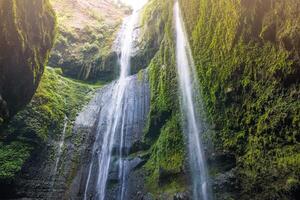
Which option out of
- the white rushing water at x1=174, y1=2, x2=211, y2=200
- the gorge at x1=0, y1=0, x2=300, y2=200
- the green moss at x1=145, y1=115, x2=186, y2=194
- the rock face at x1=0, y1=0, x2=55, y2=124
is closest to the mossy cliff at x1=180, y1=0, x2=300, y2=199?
the gorge at x1=0, y1=0, x2=300, y2=200

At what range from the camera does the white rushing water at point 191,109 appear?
8094mm

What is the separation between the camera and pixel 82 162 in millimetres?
10867

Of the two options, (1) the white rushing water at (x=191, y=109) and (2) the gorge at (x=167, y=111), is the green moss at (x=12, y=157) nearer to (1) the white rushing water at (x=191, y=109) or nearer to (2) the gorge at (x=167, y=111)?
(2) the gorge at (x=167, y=111)

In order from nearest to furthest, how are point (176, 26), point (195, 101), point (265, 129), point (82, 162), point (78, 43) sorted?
point (265, 129), point (195, 101), point (82, 162), point (176, 26), point (78, 43)

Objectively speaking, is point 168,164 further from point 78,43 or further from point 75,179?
point 78,43

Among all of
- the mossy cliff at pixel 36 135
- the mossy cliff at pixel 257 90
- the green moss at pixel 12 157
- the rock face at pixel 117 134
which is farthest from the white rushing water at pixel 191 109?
the green moss at pixel 12 157

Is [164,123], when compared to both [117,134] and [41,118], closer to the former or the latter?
[117,134]

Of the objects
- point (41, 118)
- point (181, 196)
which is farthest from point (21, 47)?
point (181, 196)

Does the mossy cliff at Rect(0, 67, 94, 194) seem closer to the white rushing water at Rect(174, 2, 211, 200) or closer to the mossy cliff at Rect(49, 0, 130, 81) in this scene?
the mossy cliff at Rect(49, 0, 130, 81)

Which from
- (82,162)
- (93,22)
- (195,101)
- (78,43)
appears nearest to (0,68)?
(82,162)

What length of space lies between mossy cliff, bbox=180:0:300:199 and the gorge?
0.03m

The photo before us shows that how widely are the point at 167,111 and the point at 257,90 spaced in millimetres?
3974

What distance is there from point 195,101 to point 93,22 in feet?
42.4

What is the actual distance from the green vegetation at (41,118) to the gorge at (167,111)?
39 millimetres
